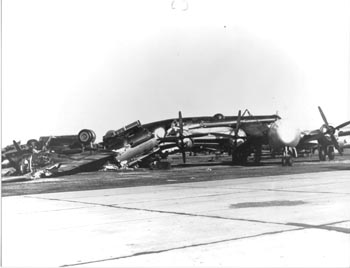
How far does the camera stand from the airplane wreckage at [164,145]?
24.5 meters

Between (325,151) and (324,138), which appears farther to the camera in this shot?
(325,151)

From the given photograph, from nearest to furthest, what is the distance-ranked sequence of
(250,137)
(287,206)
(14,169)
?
(287,206) < (14,169) < (250,137)

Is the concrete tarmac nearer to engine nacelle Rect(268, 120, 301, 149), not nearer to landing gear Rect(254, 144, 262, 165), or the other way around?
engine nacelle Rect(268, 120, 301, 149)

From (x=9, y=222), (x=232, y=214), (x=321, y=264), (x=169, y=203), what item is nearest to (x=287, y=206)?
(x=232, y=214)

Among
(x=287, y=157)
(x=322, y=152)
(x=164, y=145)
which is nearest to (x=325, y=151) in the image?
(x=322, y=152)

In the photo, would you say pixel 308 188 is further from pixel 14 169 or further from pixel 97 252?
pixel 14 169

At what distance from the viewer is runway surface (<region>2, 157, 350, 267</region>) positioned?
530 centimetres

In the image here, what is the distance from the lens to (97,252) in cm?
579

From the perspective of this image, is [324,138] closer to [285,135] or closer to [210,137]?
[285,135]

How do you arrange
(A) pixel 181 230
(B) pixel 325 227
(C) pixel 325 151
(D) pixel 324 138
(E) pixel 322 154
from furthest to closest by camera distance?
(E) pixel 322 154 → (C) pixel 325 151 → (D) pixel 324 138 → (A) pixel 181 230 → (B) pixel 325 227

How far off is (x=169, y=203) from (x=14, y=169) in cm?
1917

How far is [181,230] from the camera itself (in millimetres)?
7016

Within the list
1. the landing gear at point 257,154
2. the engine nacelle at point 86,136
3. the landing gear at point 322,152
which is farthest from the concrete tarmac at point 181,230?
the landing gear at point 322,152

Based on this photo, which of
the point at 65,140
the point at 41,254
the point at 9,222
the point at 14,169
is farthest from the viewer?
the point at 65,140
